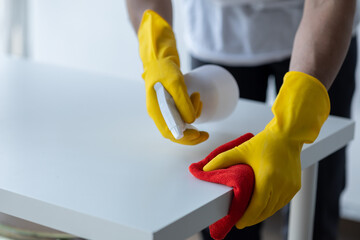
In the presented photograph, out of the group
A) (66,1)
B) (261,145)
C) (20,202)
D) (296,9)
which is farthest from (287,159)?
(66,1)

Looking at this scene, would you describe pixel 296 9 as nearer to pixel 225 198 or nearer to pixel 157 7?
pixel 157 7

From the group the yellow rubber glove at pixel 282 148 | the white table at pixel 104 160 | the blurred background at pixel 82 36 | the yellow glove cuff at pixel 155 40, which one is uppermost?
the yellow glove cuff at pixel 155 40

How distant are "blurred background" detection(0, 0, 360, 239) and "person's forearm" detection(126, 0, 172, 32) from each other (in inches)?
39.1

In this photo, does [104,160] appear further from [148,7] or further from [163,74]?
[148,7]

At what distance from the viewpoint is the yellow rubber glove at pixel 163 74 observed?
2.99 ft

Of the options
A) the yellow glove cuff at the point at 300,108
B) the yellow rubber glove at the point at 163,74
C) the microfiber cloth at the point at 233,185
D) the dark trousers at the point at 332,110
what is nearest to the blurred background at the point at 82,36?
the dark trousers at the point at 332,110

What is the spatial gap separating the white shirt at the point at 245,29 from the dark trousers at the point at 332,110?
0.03m

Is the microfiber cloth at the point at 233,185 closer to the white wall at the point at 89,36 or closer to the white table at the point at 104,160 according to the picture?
the white table at the point at 104,160

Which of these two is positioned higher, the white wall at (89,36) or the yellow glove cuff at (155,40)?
the yellow glove cuff at (155,40)

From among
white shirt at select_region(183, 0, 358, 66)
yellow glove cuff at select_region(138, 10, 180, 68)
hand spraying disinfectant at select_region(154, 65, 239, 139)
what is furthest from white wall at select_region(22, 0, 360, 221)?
hand spraying disinfectant at select_region(154, 65, 239, 139)

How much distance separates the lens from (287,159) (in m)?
0.80

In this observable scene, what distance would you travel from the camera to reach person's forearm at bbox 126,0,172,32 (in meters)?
1.19

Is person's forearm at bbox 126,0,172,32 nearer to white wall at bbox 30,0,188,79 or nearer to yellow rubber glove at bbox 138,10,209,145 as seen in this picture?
yellow rubber glove at bbox 138,10,209,145

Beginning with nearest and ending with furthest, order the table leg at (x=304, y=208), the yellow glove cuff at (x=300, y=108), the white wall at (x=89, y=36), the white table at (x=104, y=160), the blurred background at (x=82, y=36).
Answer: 1. the white table at (x=104, y=160)
2. the yellow glove cuff at (x=300, y=108)
3. the table leg at (x=304, y=208)
4. the blurred background at (x=82, y=36)
5. the white wall at (x=89, y=36)
